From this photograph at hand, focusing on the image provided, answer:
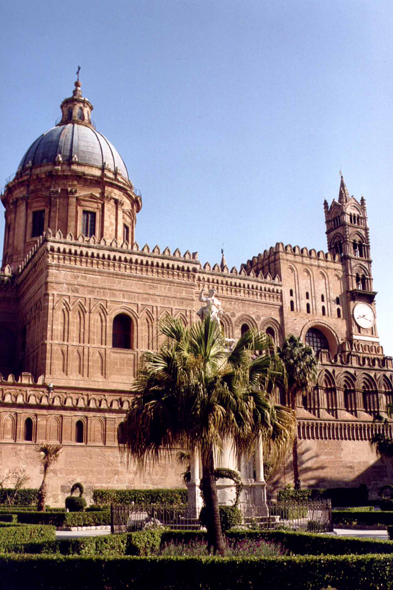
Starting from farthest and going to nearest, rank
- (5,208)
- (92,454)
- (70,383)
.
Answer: (5,208)
(70,383)
(92,454)

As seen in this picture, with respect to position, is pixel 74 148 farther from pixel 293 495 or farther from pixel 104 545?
pixel 104 545

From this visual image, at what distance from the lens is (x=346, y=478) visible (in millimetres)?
38344

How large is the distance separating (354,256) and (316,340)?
741cm

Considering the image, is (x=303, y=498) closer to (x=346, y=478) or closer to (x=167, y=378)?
(x=346, y=478)

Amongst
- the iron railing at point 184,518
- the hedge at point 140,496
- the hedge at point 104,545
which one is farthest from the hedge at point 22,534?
the hedge at point 140,496

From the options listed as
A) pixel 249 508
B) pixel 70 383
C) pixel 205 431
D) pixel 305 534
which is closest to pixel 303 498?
pixel 70 383

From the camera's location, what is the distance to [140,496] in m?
28.4

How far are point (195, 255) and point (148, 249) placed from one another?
3.04 metres

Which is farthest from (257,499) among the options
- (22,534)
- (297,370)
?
(297,370)

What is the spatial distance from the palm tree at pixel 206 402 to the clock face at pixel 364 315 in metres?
33.4

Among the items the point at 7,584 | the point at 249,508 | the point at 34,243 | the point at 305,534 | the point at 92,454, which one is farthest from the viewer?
the point at 34,243

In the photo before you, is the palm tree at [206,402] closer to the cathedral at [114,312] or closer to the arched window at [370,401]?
the cathedral at [114,312]

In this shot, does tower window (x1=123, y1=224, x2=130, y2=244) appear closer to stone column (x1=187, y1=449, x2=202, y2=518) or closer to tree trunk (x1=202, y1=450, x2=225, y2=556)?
stone column (x1=187, y1=449, x2=202, y2=518)

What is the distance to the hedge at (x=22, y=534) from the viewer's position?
560 inches
